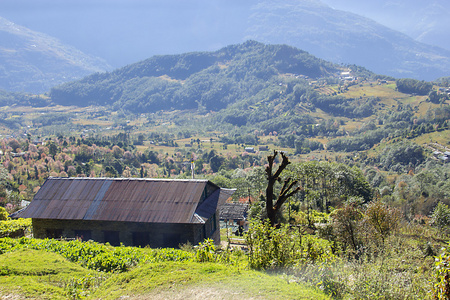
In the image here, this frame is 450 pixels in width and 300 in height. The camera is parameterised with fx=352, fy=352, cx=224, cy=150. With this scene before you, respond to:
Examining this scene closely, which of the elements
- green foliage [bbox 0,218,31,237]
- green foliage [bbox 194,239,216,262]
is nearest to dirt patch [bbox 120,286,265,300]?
green foliage [bbox 194,239,216,262]

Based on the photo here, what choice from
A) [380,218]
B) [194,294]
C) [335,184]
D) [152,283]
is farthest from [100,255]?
[335,184]

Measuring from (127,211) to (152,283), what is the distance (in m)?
11.1

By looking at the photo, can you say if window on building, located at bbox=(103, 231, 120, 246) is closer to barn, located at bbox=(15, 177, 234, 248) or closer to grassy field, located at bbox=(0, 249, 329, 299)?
barn, located at bbox=(15, 177, 234, 248)

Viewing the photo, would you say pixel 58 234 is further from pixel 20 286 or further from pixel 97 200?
pixel 20 286

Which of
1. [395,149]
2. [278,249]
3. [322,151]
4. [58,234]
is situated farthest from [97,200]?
[322,151]

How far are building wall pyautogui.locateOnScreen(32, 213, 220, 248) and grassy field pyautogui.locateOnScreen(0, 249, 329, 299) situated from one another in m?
8.28

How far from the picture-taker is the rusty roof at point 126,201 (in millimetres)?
19953

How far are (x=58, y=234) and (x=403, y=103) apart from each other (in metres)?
212

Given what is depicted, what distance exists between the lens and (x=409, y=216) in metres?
42.1

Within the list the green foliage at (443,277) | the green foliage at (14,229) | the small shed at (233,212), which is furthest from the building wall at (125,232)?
the small shed at (233,212)

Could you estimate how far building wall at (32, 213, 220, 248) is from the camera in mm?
20031

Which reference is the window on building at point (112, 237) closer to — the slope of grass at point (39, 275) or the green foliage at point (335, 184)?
the slope of grass at point (39, 275)

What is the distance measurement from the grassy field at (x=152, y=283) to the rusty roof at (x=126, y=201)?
812 cm

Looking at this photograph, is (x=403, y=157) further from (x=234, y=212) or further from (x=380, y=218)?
(x=380, y=218)
